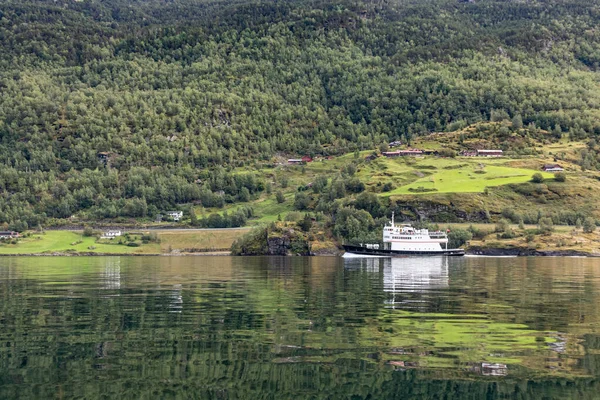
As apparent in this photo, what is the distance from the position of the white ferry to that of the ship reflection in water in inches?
1266

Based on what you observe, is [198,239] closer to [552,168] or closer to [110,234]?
[110,234]

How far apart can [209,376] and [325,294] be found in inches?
1272

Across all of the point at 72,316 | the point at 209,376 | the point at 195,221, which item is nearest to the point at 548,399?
the point at 209,376

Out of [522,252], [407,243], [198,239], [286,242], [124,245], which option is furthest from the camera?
[198,239]

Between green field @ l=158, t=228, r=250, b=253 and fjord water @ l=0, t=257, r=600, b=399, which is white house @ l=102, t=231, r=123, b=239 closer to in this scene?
green field @ l=158, t=228, r=250, b=253

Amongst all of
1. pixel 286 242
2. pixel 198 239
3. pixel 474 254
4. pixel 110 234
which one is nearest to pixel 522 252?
pixel 474 254

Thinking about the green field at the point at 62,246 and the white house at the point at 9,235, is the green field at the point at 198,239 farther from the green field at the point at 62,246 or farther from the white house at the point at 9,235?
the white house at the point at 9,235

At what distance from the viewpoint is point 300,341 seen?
43.7m

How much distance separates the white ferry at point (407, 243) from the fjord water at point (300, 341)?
7311 cm

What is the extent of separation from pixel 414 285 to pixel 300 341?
36658 millimetres

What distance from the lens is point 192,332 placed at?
46781 mm

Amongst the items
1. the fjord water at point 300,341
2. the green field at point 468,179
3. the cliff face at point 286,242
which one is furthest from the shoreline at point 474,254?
the fjord water at point 300,341

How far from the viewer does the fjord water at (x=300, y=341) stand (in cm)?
3441

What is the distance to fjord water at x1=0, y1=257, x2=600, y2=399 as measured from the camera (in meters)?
34.4
